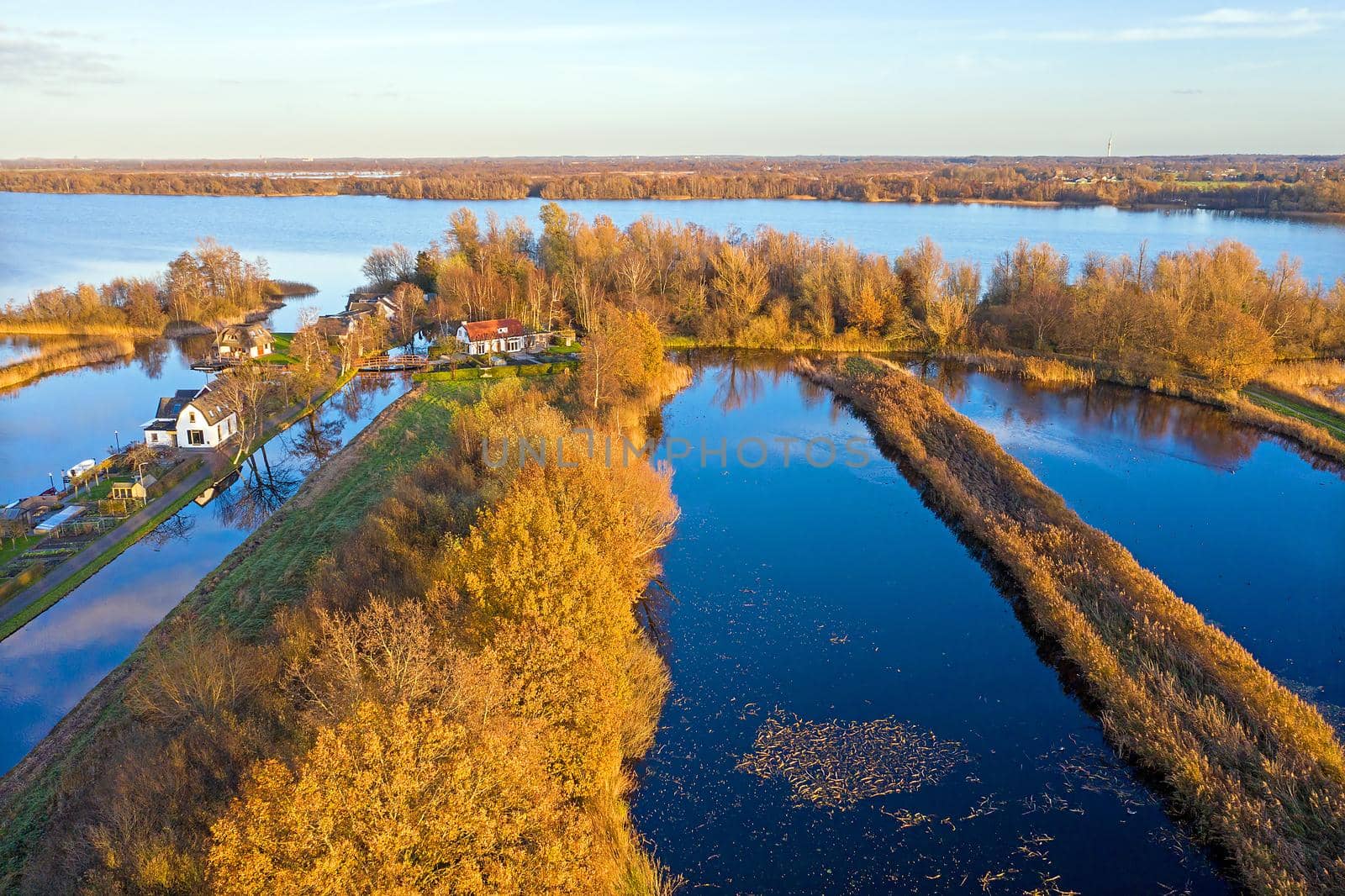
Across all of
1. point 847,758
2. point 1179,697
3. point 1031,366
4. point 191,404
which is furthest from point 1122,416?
point 191,404

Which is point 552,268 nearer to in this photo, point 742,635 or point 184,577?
point 184,577

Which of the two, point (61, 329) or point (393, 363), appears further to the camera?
point (61, 329)

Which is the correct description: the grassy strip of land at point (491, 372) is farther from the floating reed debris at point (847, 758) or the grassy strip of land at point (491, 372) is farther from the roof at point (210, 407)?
the floating reed debris at point (847, 758)

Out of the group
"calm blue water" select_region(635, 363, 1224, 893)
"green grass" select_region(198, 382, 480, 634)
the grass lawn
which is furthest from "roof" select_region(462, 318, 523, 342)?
"calm blue water" select_region(635, 363, 1224, 893)

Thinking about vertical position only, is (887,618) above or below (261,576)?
below

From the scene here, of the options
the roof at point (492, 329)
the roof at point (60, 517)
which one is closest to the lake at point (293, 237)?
the roof at point (60, 517)

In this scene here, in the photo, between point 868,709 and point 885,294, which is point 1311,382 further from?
point 868,709

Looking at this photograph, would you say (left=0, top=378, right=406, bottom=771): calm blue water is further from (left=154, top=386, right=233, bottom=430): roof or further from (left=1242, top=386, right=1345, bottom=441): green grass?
(left=1242, top=386, right=1345, bottom=441): green grass
